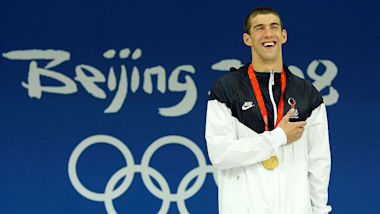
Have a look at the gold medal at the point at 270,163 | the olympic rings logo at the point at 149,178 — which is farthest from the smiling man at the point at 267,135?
the olympic rings logo at the point at 149,178

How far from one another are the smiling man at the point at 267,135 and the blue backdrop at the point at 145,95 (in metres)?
1.68

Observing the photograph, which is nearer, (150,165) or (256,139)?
(256,139)

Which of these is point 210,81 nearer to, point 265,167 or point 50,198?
point 50,198

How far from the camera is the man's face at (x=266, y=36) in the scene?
197 centimetres

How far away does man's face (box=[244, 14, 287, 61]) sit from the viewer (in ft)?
6.45

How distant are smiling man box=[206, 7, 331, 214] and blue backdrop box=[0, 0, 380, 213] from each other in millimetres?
1684

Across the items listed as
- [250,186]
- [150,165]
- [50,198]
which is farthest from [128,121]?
[250,186]

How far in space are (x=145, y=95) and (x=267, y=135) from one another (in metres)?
1.97

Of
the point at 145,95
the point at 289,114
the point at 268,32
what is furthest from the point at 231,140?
the point at 145,95

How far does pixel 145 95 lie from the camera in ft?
12.1

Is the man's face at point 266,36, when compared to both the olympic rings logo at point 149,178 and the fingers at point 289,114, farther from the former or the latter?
the olympic rings logo at point 149,178

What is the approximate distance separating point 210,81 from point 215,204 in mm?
962

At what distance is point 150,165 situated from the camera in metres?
3.70

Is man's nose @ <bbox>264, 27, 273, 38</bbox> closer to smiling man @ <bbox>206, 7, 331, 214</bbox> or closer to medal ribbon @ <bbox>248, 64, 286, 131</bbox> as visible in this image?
smiling man @ <bbox>206, 7, 331, 214</bbox>
